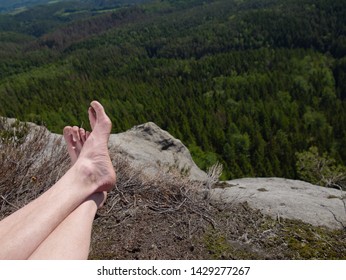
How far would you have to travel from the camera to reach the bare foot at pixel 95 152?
4809 millimetres

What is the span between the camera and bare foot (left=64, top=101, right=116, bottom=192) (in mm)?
4809

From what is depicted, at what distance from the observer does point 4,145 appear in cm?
672

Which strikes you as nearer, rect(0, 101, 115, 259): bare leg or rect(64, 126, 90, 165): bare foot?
rect(0, 101, 115, 259): bare leg

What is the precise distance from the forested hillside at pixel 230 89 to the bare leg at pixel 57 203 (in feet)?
131


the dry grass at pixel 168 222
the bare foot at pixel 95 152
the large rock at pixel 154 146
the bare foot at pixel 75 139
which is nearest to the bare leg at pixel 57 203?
the bare foot at pixel 95 152

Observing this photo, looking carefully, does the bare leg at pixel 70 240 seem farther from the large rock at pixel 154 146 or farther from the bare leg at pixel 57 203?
the large rock at pixel 154 146

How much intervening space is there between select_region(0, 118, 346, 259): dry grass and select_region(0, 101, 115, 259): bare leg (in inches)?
38.8

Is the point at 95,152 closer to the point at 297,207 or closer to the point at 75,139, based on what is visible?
the point at 75,139

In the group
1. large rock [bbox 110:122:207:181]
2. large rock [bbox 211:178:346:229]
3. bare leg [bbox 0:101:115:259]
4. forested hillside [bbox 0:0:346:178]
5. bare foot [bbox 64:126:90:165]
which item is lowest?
forested hillside [bbox 0:0:346:178]

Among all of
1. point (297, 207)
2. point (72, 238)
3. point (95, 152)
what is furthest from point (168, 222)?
point (297, 207)

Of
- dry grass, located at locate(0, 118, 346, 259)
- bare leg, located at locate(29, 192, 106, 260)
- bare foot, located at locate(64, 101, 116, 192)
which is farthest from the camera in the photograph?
dry grass, located at locate(0, 118, 346, 259)

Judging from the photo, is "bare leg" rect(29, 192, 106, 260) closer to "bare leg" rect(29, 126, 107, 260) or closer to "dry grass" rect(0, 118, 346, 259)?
"bare leg" rect(29, 126, 107, 260)

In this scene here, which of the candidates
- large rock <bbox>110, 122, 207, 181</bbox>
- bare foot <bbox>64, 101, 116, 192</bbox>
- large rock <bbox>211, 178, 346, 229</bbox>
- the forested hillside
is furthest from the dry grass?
the forested hillside
